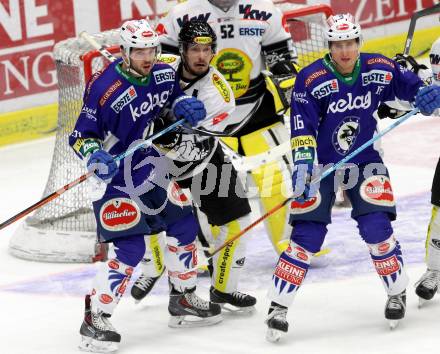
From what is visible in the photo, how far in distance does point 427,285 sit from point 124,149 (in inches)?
58.0

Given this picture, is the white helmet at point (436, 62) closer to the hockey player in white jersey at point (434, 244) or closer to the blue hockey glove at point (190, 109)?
the hockey player in white jersey at point (434, 244)

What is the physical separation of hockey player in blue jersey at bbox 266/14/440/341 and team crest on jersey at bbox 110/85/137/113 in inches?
26.8

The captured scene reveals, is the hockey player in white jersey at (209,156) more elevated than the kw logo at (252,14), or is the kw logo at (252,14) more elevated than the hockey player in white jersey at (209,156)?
the kw logo at (252,14)

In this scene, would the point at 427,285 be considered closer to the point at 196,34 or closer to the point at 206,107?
the point at 206,107

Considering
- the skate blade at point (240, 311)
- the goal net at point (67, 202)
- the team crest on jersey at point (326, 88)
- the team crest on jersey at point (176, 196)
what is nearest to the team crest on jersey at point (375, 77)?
the team crest on jersey at point (326, 88)

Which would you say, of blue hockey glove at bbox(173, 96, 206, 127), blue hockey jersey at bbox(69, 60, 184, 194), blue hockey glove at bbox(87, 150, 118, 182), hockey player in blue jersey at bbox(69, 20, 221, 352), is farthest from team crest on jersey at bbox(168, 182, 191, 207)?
blue hockey glove at bbox(87, 150, 118, 182)

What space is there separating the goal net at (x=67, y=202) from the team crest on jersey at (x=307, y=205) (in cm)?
169

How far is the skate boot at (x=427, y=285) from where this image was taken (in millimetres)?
6137

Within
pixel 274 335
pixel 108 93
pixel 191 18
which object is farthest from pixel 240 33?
pixel 274 335

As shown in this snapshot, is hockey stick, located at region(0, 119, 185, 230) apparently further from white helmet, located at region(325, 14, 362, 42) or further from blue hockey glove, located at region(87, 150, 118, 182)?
white helmet, located at region(325, 14, 362, 42)

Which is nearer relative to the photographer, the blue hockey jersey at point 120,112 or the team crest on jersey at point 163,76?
the blue hockey jersey at point 120,112

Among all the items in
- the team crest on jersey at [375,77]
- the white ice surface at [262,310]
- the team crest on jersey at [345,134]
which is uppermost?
the team crest on jersey at [375,77]

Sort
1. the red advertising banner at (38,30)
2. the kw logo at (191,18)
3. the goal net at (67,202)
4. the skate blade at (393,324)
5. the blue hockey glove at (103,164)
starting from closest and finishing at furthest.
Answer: the blue hockey glove at (103,164), the skate blade at (393,324), the kw logo at (191,18), the goal net at (67,202), the red advertising banner at (38,30)

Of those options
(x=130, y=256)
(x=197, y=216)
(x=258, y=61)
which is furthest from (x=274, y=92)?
(x=130, y=256)
